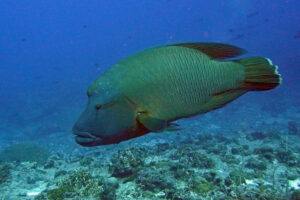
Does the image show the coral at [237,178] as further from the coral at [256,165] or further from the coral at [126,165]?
the coral at [126,165]

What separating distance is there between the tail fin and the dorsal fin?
0.13 metres

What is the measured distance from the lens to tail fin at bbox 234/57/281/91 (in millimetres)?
2000

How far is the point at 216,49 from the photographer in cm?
213

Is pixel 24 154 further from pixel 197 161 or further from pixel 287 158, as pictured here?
pixel 287 158

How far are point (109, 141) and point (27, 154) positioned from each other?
11781mm

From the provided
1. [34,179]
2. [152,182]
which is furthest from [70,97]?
[152,182]

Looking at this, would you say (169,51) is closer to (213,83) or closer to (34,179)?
(213,83)

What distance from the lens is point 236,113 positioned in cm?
2042

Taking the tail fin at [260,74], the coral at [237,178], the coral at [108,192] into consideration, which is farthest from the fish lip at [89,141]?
the coral at [237,178]

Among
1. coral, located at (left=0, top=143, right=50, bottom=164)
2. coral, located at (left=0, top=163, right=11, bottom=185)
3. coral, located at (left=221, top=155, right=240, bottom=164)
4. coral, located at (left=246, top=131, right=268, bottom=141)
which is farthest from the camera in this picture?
coral, located at (left=246, top=131, right=268, bottom=141)

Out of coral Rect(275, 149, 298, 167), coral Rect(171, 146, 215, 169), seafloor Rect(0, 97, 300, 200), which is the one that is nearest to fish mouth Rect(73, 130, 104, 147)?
seafloor Rect(0, 97, 300, 200)

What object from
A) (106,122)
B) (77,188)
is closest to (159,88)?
(106,122)

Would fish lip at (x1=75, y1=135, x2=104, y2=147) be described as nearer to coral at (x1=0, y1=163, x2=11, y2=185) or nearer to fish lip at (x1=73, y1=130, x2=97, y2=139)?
fish lip at (x1=73, y1=130, x2=97, y2=139)

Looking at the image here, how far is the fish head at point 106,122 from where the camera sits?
1.91 m
